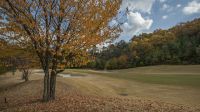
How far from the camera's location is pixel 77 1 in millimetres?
12727

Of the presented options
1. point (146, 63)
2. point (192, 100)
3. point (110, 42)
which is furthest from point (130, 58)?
point (110, 42)

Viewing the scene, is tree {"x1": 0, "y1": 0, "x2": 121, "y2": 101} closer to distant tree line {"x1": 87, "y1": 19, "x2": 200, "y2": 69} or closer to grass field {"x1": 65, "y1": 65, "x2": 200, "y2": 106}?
grass field {"x1": 65, "y1": 65, "x2": 200, "y2": 106}

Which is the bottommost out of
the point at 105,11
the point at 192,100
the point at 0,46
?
the point at 192,100

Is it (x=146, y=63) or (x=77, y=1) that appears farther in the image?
(x=146, y=63)

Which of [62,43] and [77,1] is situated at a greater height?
[77,1]

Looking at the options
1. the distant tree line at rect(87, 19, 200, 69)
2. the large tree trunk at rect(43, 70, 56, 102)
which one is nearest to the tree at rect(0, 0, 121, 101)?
the large tree trunk at rect(43, 70, 56, 102)

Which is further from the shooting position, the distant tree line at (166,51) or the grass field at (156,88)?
the distant tree line at (166,51)

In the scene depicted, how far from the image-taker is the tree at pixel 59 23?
1264cm

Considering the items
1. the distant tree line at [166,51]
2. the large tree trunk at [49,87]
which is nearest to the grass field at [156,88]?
the large tree trunk at [49,87]

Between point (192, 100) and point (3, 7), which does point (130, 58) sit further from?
point (3, 7)

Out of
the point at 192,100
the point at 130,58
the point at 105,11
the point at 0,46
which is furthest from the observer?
the point at 130,58

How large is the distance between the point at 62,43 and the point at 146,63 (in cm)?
9059

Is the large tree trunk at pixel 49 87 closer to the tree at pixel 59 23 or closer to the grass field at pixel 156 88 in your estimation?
the tree at pixel 59 23

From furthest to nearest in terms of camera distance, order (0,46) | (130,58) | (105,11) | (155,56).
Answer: (130,58) < (155,56) < (0,46) < (105,11)
